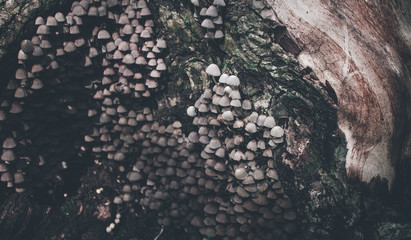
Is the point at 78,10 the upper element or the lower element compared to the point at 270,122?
upper

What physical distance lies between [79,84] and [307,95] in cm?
271

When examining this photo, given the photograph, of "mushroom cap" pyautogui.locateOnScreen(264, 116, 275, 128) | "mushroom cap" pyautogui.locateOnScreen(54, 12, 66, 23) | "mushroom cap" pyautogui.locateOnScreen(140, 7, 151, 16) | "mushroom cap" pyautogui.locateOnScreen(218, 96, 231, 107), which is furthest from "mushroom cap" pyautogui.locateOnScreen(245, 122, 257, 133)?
"mushroom cap" pyautogui.locateOnScreen(54, 12, 66, 23)

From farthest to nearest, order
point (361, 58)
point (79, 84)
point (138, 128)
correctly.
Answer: point (138, 128), point (79, 84), point (361, 58)

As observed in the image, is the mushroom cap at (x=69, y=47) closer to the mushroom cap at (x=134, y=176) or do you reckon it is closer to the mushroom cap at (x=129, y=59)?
the mushroom cap at (x=129, y=59)

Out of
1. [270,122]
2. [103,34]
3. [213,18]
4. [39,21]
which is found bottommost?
[270,122]

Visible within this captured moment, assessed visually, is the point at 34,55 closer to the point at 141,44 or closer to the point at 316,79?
the point at 141,44

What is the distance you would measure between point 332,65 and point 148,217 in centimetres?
313

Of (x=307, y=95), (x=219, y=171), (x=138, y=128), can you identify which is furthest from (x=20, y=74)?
(x=307, y=95)

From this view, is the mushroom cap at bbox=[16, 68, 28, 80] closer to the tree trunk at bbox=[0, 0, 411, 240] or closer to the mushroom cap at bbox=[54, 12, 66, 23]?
the tree trunk at bbox=[0, 0, 411, 240]

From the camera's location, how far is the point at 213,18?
3.46 m

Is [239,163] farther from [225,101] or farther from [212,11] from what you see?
[212,11]

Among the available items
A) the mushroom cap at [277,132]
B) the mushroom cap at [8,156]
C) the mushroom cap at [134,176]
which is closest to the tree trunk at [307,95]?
the mushroom cap at [277,132]

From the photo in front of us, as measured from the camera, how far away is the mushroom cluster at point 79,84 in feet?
11.9

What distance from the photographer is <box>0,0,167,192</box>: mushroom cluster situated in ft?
11.9
